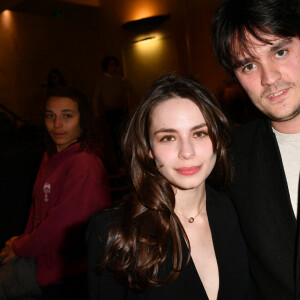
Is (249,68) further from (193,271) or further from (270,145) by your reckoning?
(193,271)

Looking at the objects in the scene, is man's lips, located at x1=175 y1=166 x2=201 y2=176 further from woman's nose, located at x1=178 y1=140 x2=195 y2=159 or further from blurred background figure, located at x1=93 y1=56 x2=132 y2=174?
blurred background figure, located at x1=93 y1=56 x2=132 y2=174

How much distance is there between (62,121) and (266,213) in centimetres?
160

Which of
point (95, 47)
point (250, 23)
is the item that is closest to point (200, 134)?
point (250, 23)

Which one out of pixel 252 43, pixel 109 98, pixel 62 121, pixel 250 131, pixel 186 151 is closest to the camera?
pixel 186 151

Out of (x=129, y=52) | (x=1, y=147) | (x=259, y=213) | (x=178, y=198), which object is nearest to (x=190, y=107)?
(x=178, y=198)

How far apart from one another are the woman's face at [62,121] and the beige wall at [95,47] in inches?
168

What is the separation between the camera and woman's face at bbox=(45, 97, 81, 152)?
2.41m

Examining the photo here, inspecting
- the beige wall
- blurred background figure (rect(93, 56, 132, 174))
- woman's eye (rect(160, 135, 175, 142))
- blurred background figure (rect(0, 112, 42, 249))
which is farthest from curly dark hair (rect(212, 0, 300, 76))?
blurred background figure (rect(93, 56, 132, 174))

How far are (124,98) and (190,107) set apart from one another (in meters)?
5.51

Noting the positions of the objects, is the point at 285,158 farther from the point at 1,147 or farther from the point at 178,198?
the point at 1,147

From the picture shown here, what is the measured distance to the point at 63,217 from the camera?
210 cm

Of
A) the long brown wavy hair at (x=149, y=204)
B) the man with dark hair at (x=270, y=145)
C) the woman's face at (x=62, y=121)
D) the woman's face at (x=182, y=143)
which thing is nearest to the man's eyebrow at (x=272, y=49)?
the man with dark hair at (x=270, y=145)

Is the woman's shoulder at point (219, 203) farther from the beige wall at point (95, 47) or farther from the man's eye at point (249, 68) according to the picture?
the beige wall at point (95, 47)

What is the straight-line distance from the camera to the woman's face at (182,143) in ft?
4.72
